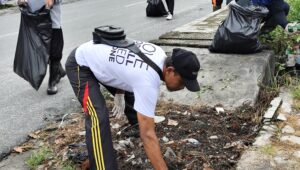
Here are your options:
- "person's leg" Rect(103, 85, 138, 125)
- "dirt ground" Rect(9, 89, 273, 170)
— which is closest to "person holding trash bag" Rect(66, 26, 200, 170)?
"dirt ground" Rect(9, 89, 273, 170)

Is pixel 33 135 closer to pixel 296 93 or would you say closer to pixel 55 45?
pixel 55 45

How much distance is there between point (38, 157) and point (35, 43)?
1681mm

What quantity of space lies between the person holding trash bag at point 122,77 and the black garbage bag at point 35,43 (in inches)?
61.9

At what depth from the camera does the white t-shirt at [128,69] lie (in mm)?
2498

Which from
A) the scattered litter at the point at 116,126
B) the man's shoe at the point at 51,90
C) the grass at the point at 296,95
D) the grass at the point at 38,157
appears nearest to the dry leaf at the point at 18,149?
the grass at the point at 38,157

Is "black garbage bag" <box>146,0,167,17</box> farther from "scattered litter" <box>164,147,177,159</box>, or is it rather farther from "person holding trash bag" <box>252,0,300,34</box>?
"scattered litter" <box>164,147,177,159</box>

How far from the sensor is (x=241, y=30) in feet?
15.8

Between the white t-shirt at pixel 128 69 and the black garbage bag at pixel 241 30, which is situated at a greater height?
the white t-shirt at pixel 128 69

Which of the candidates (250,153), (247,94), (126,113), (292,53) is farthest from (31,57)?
(292,53)

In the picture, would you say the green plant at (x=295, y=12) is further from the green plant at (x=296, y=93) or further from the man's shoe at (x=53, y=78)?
the man's shoe at (x=53, y=78)

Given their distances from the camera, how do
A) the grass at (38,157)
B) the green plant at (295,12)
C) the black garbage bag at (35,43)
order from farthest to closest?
the green plant at (295,12) → the black garbage bag at (35,43) → the grass at (38,157)

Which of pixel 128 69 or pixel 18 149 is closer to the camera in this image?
pixel 128 69

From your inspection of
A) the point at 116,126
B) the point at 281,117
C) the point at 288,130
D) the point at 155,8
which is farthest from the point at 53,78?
the point at 155,8

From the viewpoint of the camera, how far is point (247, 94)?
13.8ft
